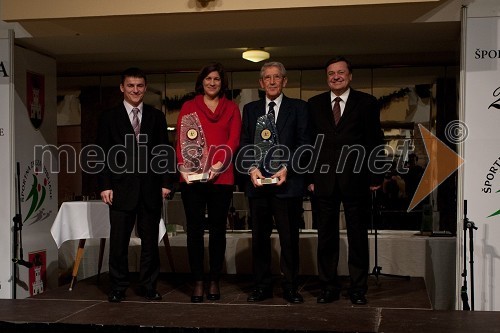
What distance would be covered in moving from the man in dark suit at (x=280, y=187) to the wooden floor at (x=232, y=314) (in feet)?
0.87

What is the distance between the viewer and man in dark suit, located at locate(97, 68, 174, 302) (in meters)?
4.38

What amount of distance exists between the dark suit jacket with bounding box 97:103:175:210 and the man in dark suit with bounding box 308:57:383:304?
1040 mm

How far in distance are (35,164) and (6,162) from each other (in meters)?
0.47

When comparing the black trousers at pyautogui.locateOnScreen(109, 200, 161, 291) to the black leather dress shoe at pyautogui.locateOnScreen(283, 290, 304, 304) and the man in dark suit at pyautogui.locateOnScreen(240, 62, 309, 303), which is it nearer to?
the man in dark suit at pyautogui.locateOnScreen(240, 62, 309, 303)

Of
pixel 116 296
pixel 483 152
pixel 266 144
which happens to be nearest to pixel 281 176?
pixel 266 144

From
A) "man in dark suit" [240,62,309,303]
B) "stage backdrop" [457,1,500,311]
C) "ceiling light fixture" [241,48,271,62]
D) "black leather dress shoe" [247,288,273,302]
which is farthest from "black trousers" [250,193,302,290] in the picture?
"ceiling light fixture" [241,48,271,62]

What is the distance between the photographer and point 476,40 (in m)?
4.70

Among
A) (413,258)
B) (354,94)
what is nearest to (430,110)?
(413,258)

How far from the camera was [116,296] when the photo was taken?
4.42 metres

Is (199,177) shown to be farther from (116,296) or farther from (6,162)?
(6,162)

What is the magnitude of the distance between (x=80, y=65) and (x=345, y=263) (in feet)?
13.0

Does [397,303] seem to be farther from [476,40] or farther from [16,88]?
[16,88]

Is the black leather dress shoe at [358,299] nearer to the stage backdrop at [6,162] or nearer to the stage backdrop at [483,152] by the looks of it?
the stage backdrop at [483,152]

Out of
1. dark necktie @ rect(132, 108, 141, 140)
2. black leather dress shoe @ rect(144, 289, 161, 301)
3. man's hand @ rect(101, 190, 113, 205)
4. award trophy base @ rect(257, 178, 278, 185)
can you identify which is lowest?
black leather dress shoe @ rect(144, 289, 161, 301)
